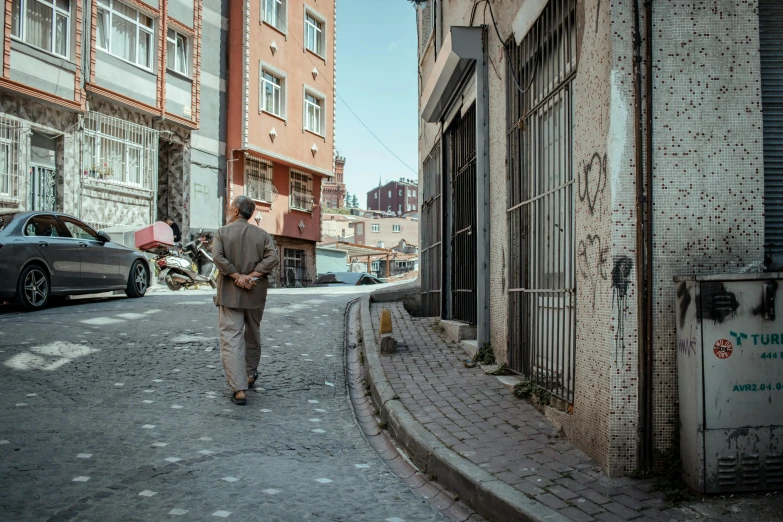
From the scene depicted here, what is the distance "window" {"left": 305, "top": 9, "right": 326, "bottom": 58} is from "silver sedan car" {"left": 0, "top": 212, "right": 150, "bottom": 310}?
18.7m

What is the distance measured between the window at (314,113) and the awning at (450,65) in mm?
18550

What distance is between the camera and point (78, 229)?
39.9 ft

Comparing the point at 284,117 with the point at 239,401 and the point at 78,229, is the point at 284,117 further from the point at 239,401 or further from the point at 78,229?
the point at 239,401

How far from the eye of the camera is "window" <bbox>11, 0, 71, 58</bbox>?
16.3 metres

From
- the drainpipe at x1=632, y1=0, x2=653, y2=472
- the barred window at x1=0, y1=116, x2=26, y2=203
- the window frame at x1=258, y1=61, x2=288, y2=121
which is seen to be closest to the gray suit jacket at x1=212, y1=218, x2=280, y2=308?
the drainpipe at x1=632, y1=0, x2=653, y2=472

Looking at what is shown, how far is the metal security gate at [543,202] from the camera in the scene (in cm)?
521

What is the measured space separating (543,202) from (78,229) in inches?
377

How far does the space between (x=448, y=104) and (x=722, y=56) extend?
650 centimetres

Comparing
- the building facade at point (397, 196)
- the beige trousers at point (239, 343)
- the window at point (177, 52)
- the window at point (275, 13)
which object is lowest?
the beige trousers at point (239, 343)

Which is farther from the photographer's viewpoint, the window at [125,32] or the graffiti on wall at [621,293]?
the window at [125,32]

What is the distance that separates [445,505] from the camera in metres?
3.90

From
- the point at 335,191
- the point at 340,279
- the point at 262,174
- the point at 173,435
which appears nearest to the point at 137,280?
the point at 173,435

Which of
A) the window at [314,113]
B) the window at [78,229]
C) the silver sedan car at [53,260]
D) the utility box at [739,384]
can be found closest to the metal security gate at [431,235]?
the silver sedan car at [53,260]

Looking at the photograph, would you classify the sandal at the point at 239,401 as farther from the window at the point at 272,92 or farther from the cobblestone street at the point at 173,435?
the window at the point at 272,92
